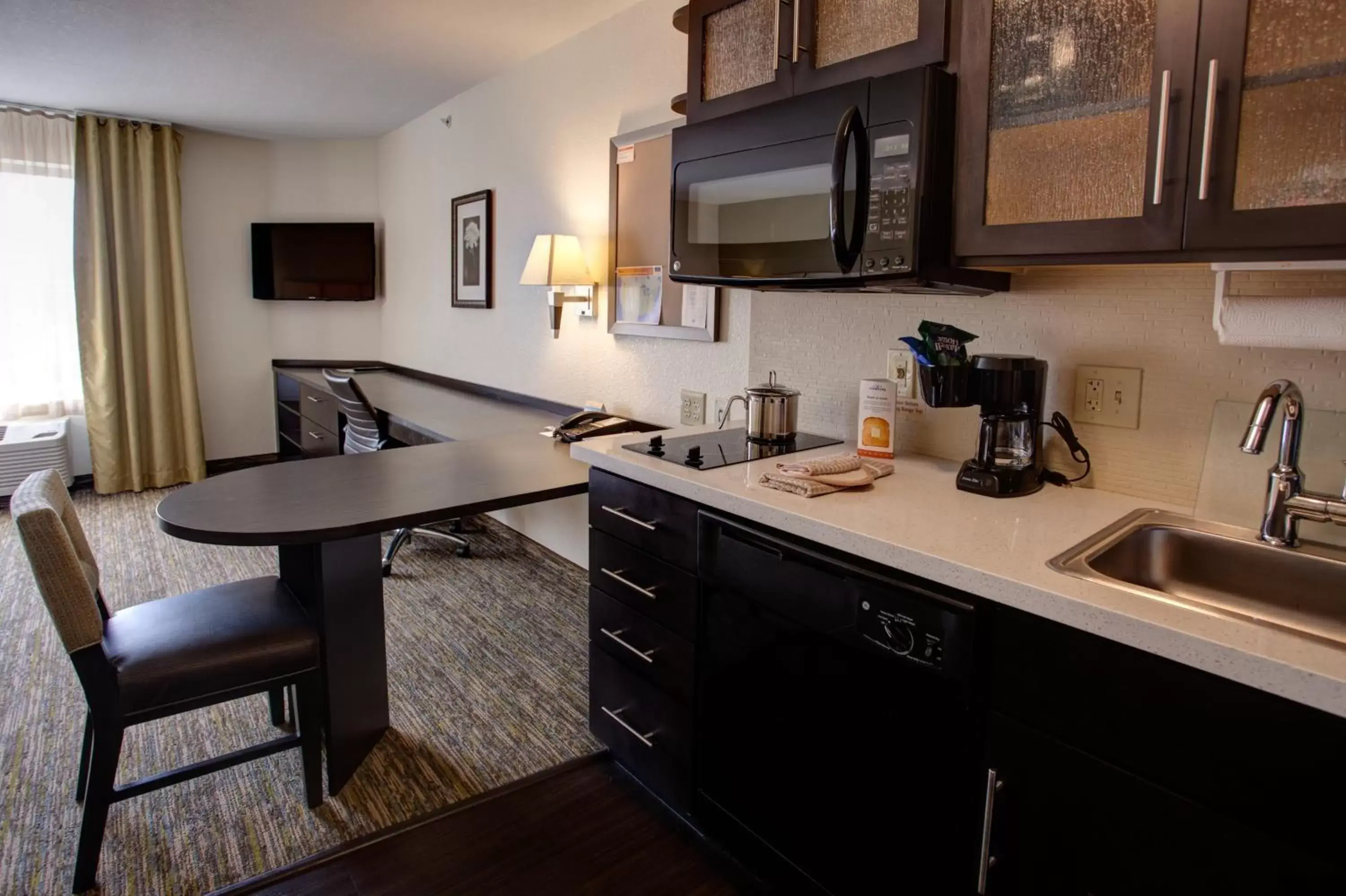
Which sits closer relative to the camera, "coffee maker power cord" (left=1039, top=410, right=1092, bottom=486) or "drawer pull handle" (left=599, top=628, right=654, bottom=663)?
"coffee maker power cord" (left=1039, top=410, right=1092, bottom=486)

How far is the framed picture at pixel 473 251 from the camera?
3.96 meters

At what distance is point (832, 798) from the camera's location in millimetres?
1409

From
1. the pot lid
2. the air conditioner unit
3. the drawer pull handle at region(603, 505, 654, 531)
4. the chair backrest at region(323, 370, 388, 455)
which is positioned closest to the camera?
the drawer pull handle at region(603, 505, 654, 531)

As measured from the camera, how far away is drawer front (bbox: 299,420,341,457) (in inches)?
169

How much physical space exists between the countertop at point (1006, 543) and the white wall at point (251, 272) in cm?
449

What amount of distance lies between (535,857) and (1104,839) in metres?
1.20

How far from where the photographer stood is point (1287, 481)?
4.00 feet

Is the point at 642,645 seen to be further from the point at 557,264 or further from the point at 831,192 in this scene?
the point at 557,264

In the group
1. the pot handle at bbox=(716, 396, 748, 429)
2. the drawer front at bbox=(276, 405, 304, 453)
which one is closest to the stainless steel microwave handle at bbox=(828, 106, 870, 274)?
the pot handle at bbox=(716, 396, 748, 429)

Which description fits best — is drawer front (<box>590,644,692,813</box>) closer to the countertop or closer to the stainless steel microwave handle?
the countertop

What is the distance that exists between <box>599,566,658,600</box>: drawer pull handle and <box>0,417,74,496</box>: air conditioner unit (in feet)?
13.7

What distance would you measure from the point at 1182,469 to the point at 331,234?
5400 millimetres

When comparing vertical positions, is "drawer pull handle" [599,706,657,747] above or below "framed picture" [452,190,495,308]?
below

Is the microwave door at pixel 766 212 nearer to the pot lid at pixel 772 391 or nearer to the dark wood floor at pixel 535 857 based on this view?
the pot lid at pixel 772 391
